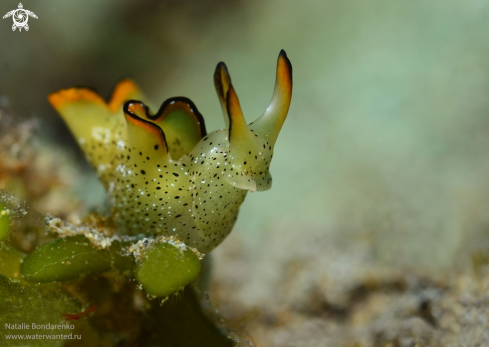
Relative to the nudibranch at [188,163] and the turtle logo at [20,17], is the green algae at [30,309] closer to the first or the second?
the nudibranch at [188,163]

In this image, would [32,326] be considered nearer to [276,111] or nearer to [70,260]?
[70,260]

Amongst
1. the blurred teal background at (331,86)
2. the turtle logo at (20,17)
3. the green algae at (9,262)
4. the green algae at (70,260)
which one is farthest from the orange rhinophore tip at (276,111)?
the turtle logo at (20,17)

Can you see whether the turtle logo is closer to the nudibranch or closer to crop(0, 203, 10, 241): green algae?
the nudibranch

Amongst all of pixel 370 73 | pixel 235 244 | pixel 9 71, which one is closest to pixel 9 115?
pixel 9 71

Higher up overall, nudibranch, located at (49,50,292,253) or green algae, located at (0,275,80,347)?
nudibranch, located at (49,50,292,253)

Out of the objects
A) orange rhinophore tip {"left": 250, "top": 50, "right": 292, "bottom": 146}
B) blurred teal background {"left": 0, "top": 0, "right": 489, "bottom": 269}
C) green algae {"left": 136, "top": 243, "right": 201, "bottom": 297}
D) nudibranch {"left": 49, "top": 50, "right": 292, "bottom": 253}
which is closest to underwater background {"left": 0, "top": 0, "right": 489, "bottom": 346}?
blurred teal background {"left": 0, "top": 0, "right": 489, "bottom": 269}
